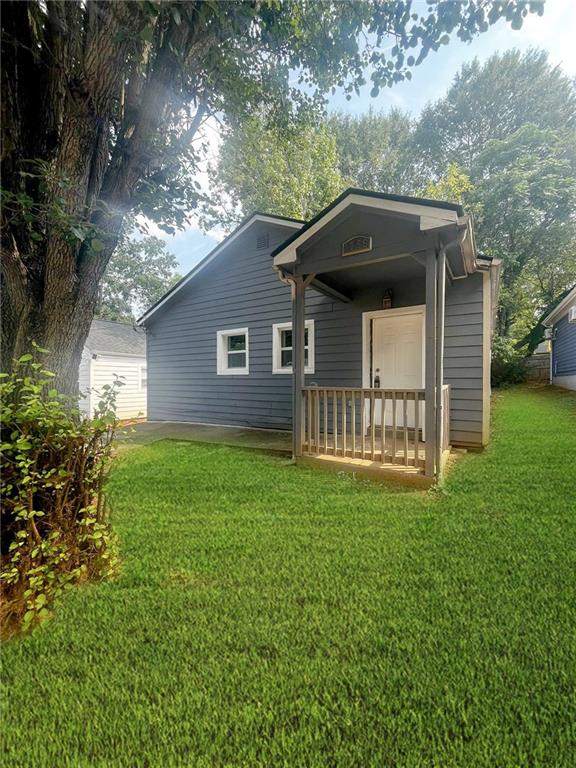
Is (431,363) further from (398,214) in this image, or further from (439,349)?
(398,214)

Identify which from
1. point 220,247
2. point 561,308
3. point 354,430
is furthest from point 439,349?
point 561,308

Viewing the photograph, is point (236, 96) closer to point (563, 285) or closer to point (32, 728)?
point (32, 728)

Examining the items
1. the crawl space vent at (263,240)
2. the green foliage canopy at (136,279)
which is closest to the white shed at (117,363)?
the crawl space vent at (263,240)

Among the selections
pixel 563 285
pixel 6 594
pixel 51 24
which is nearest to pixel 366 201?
pixel 51 24

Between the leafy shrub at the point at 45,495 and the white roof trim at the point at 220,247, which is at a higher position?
the white roof trim at the point at 220,247

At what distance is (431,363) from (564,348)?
14.7 m

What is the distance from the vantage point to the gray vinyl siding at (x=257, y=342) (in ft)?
17.9

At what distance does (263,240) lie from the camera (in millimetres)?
7691

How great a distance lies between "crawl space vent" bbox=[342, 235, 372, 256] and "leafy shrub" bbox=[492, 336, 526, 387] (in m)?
13.0

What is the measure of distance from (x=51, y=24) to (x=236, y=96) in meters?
3.05

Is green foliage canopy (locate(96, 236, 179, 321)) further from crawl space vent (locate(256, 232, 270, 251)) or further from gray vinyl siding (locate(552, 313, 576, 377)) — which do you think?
gray vinyl siding (locate(552, 313, 576, 377))

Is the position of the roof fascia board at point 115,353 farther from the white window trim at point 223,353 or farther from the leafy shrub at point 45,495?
the leafy shrub at point 45,495

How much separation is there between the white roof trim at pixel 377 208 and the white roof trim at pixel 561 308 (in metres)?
12.1

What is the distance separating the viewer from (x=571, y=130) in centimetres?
1675
